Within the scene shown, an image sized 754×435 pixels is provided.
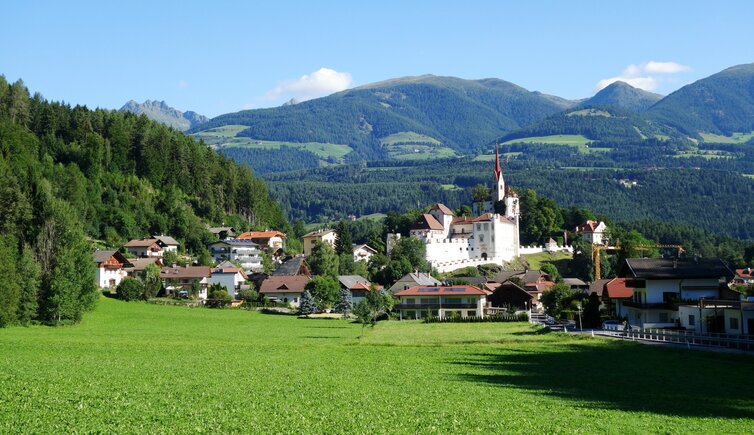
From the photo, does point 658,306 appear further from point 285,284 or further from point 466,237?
point 466,237

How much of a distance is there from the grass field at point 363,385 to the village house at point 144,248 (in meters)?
57.0

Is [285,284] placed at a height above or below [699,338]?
above

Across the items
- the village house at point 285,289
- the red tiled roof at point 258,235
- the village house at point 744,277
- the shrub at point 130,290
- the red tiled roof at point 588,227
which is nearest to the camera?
the shrub at point 130,290

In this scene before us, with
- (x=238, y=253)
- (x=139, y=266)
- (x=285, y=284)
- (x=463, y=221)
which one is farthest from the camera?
(x=463, y=221)

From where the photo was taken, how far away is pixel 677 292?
202 ft

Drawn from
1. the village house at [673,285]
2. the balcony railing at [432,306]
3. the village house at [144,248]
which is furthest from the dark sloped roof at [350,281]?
the village house at [673,285]

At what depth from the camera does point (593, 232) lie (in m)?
156

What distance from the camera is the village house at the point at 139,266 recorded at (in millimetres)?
101125

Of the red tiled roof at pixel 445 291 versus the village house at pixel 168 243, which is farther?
the village house at pixel 168 243

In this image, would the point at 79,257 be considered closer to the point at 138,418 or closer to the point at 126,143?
the point at 138,418

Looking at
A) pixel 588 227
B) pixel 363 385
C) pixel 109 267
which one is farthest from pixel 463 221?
pixel 363 385

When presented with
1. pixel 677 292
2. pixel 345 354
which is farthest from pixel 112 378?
pixel 677 292

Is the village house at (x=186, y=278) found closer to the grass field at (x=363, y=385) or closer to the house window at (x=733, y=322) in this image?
the grass field at (x=363, y=385)

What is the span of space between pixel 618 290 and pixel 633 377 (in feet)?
126
